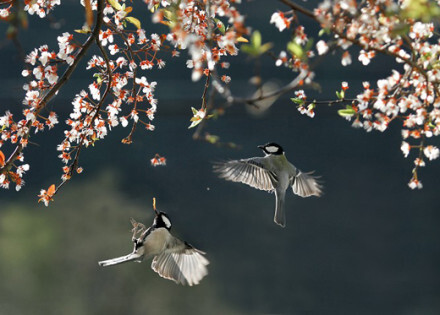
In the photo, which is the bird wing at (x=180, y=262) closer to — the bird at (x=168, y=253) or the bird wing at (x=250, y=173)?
the bird at (x=168, y=253)

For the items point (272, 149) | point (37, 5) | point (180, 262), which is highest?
point (37, 5)

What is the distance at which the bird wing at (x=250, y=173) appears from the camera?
4.94 ft

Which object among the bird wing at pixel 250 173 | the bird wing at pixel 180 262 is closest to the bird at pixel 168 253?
the bird wing at pixel 180 262

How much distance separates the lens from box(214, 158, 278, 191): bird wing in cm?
151

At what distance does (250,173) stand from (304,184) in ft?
0.47

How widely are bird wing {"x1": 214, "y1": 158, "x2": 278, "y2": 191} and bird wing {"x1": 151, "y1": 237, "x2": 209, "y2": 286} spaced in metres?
0.21

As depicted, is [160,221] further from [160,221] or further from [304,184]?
[304,184]

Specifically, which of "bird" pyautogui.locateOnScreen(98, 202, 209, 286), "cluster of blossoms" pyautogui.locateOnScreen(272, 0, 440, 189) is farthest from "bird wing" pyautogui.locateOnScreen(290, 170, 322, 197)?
"bird" pyautogui.locateOnScreen(98, 202, 209, 286)

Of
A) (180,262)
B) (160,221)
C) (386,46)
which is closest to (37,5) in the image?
(160,221)

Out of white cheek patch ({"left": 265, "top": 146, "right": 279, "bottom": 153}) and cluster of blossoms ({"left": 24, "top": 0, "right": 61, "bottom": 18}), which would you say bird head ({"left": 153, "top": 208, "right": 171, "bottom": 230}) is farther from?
cluster of blossoms ({"left": 24, "top": 0, "right": 61, "bottom": 18})

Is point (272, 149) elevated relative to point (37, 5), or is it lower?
lower

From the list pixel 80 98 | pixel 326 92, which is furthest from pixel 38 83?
pixel 326 92

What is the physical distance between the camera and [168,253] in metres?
1.62

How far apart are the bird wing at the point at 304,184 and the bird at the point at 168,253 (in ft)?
0.91
